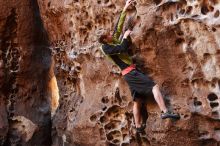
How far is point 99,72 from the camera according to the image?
6125mm

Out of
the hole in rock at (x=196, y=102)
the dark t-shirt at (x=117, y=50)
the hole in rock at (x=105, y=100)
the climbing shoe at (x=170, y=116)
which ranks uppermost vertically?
the dark t-shirt at (x=117, y=50)

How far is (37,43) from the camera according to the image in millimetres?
7562

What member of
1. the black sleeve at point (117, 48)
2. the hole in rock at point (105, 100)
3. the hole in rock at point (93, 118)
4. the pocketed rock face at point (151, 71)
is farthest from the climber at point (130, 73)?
the hole in rock at point (93, 118)

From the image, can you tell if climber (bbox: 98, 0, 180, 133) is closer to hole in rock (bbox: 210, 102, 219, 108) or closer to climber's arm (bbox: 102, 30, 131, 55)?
climber's arm (bbox: 102, 30, 131, 55)

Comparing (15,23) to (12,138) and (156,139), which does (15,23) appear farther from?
(156,139)

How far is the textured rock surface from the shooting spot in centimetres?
506

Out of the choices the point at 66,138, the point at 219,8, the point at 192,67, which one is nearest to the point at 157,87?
the point at 192,67

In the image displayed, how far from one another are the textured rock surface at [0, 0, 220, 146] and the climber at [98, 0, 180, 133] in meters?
0.20

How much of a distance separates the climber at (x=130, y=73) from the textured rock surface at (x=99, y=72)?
0.64ft

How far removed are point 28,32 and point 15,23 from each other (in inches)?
9.6

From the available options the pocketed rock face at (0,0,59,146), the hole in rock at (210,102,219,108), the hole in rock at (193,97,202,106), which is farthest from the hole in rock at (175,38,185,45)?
the pocketed rock face at (0,0,59,146)

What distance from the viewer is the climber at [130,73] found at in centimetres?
517

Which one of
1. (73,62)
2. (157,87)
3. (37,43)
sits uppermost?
(37,43)

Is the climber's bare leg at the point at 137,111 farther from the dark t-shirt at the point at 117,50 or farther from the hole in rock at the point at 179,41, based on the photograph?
the hole in rock at the point at 179,41
